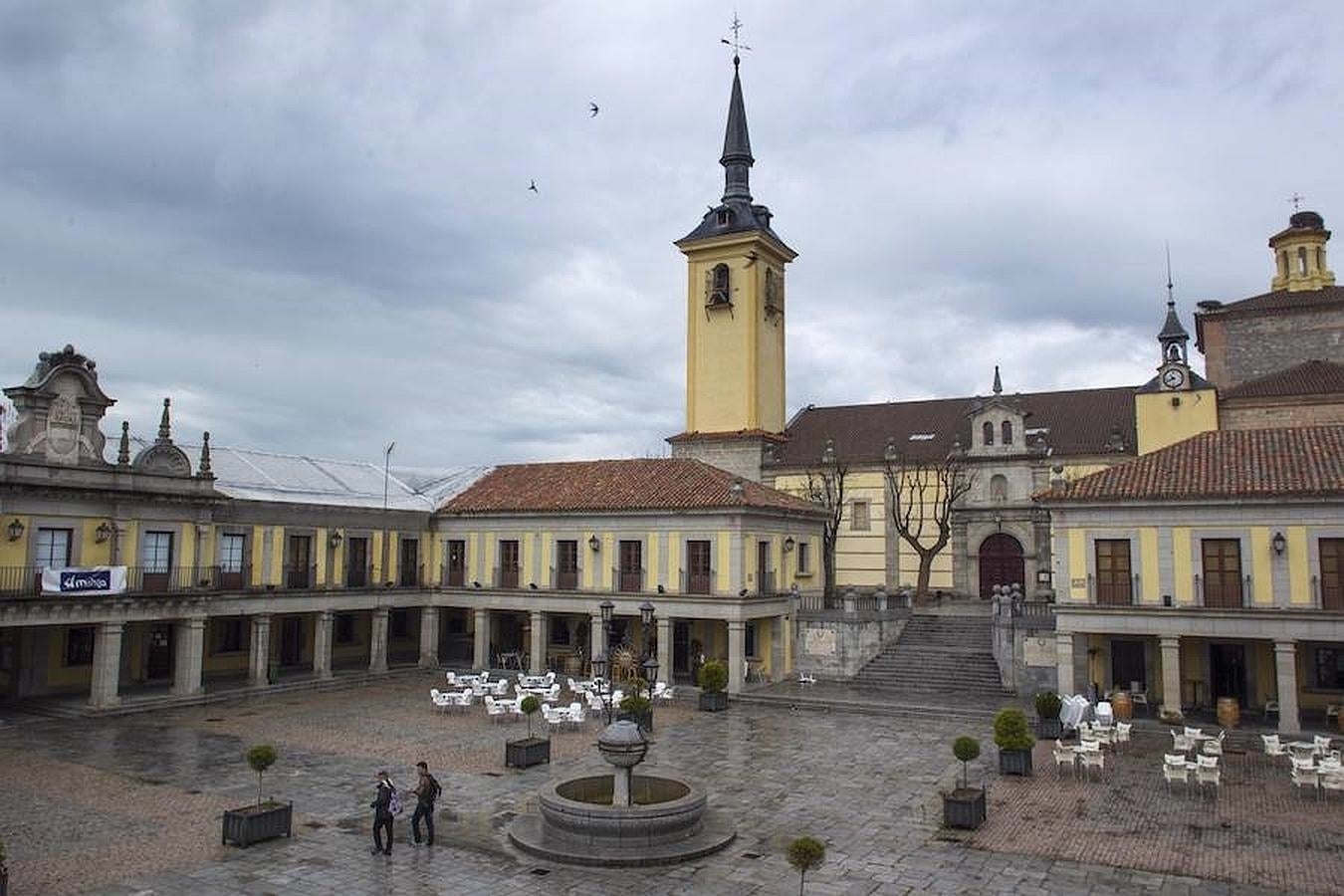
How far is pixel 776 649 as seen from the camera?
1330 inches

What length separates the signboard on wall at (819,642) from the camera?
33094 millimetres

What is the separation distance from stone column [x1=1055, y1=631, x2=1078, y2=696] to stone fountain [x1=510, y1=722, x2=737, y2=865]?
13905 mm

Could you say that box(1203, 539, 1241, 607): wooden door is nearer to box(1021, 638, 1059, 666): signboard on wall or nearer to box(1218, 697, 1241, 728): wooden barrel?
box(1218, 697, 1241, 728): wooden barrel

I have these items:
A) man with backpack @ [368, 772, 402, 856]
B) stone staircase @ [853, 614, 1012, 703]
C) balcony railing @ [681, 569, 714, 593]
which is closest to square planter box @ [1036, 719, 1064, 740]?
stone staircase @ [853, 614, 1012, 703]

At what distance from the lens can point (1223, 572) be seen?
979 inches

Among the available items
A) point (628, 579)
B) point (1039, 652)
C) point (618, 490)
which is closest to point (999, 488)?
point (1039, 652)

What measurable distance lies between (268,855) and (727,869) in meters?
6.76

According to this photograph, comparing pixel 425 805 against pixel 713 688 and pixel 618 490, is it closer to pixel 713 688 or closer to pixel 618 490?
pixel 713 688

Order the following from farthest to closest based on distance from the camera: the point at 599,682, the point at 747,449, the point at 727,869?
the point at 747,449
the point at 599,682
the point at 727,869

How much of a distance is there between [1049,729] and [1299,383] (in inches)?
699

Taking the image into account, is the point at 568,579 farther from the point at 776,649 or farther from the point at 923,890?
the point at 923,890

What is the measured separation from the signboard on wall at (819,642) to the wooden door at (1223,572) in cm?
1187

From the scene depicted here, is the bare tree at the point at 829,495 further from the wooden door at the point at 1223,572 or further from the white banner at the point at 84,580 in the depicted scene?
the white banner at the point at 84,580

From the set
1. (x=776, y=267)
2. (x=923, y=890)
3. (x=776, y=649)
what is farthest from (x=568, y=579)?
(x=923, y=890)
